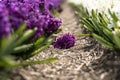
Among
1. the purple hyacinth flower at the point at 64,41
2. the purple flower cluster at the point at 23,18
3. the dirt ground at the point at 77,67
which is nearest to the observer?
→ the purple flower cluster at the point at 23,18

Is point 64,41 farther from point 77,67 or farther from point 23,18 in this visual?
point 23,18

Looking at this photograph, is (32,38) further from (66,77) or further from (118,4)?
(118,4)

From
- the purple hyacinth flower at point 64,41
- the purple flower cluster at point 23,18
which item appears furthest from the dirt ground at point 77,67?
the purple flower cluster at point 23,18

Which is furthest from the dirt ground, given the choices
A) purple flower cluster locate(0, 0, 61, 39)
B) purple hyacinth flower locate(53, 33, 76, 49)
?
purple flower cluster locate(0, 0, 61, 39)

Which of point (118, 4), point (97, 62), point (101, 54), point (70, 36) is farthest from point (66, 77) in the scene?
point (118, 4)

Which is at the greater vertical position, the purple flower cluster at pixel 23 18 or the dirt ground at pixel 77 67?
the purple flower cluster at pixel 23 18

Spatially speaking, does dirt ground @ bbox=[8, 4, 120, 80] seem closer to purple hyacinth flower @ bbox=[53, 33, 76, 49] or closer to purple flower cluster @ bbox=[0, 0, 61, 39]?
purple hyacinth flower @ bbox=[53, 33, 76, 49]

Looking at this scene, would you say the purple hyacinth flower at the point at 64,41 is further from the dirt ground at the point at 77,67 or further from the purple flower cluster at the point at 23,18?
the purple flower cluster at the point at 23,18
